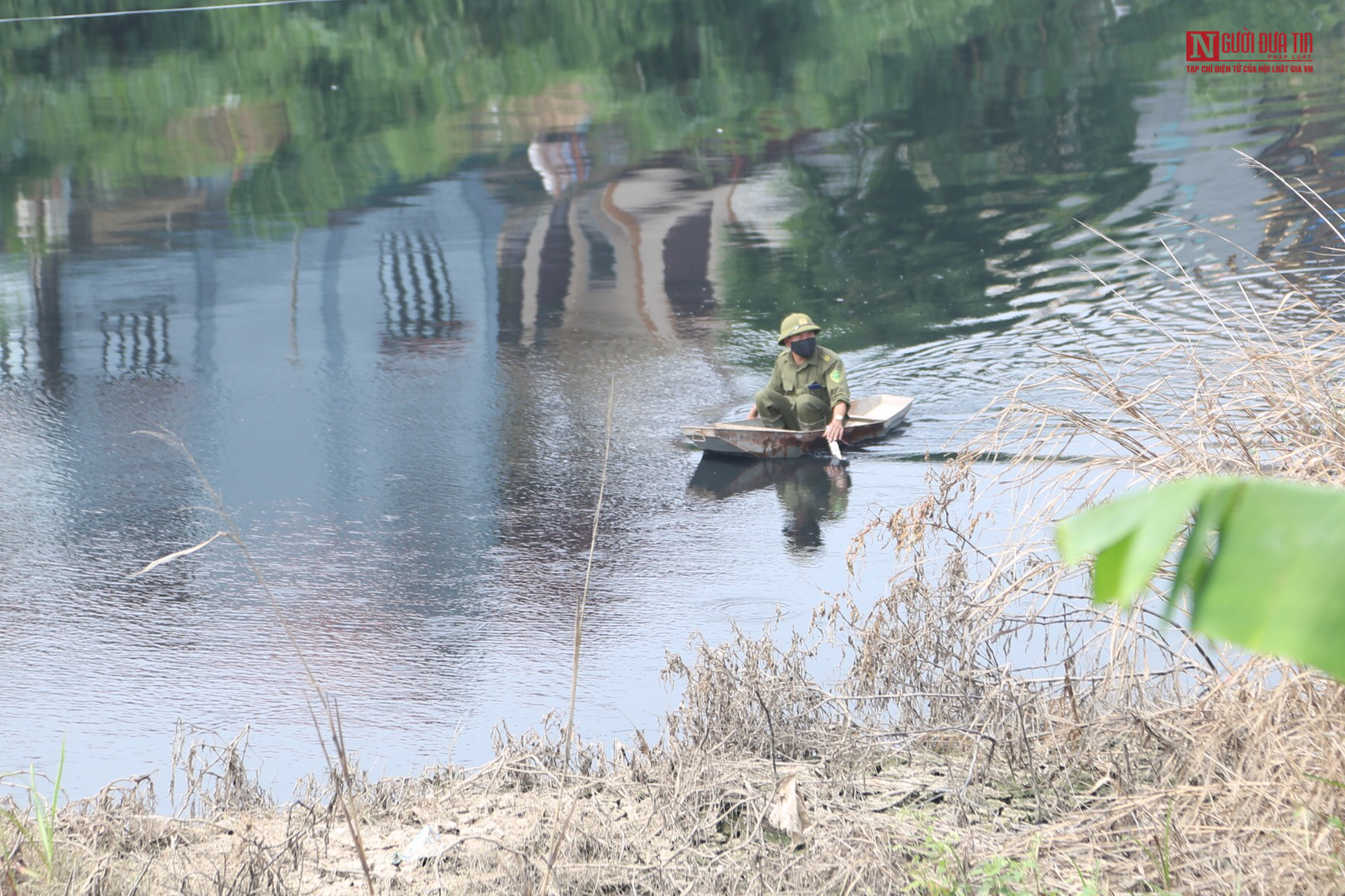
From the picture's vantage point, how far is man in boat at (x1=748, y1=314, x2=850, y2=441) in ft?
40.8

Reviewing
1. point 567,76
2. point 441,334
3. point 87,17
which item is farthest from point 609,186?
point 87,17

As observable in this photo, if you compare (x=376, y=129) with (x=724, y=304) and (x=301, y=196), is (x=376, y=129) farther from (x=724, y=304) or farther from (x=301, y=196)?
(x=724, y=304)

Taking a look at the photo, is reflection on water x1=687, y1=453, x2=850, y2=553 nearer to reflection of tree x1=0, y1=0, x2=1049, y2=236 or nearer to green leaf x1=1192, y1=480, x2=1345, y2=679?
green leaf x1=1192, y1=480, x2=1345, y2=679

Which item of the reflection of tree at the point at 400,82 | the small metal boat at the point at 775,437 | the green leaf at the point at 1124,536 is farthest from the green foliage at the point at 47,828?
the reflection of tree at the point at 400,82

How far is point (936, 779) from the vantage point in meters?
6.39

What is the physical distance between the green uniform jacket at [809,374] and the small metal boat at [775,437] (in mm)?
335

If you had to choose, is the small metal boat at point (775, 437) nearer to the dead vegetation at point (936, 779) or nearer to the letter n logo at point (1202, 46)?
the dead vegetation at point (936, 779)

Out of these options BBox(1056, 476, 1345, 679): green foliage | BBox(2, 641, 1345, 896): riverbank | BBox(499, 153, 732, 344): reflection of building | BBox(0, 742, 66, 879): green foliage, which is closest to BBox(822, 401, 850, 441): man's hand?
BBox(499, 153, 732, 344): reflection of building

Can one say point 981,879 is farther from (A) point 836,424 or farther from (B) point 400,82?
(B) point 400,82

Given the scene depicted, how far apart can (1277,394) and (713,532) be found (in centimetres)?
587

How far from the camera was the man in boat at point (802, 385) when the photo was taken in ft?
40.8

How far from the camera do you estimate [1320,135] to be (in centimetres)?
2380

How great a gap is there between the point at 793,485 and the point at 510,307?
7163 mm

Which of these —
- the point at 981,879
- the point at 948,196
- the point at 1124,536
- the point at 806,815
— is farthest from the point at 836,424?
the point at 948,196
